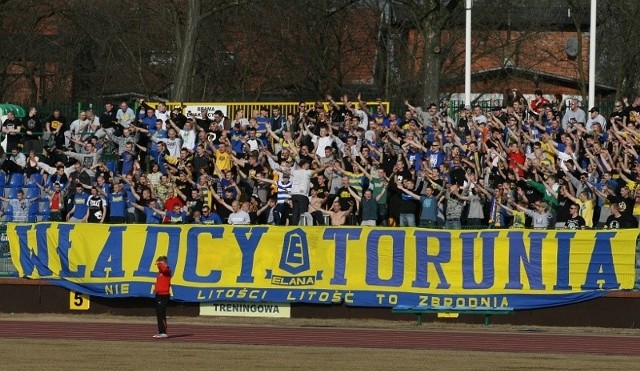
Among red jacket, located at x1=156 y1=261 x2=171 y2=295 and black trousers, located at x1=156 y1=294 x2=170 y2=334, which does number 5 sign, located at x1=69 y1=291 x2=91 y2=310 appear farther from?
red jacket, located at x1=156 y1=261 x2=171 y2=295

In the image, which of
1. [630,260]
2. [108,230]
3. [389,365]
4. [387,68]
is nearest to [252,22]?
[387,68]

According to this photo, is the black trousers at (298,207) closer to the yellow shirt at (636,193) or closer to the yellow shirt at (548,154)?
the yellow shirt at (548,154)

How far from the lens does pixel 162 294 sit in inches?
1081

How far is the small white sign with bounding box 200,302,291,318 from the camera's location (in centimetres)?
3203

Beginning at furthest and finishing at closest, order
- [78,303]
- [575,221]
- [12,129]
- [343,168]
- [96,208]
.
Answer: [12,129] → [96,208] → [78,303] → [343,168] → [575,221]

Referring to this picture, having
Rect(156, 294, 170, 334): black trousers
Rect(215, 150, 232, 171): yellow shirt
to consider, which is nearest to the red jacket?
Rect(156, 294, 170, 334): black trousers

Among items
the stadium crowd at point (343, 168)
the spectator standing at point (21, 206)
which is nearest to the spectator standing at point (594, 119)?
the stadium crowd at point (343, 168)

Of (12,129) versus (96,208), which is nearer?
(96,208)

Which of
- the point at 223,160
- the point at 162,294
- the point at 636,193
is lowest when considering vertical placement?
the point at 162,294

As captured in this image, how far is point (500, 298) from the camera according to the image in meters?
30.6

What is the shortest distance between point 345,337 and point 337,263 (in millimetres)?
3670

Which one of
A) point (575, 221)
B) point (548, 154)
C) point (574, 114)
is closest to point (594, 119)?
point (574, 114)

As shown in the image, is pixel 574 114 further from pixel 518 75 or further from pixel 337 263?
pixel 518 75

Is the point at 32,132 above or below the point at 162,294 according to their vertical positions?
above
